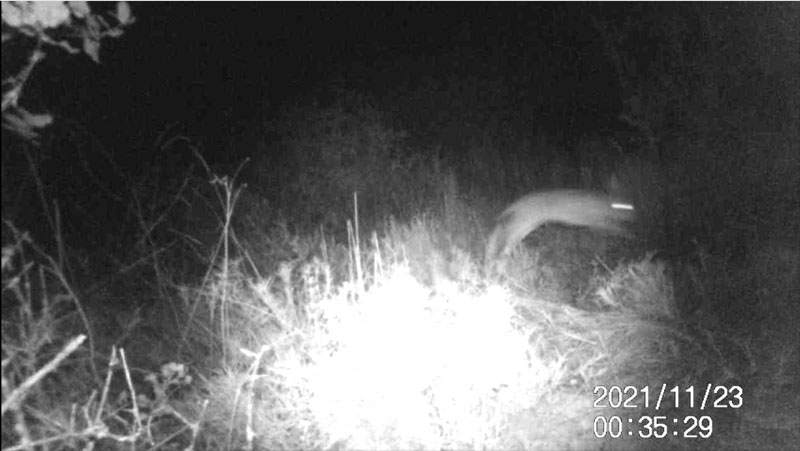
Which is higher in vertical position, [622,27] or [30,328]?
[622,27]

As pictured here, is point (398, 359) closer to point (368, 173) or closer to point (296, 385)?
point (296, 385)

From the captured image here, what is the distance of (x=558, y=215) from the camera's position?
8211mm

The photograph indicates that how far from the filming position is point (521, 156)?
10.7 meters

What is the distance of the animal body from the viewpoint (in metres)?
7.66

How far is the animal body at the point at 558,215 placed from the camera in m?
7.66

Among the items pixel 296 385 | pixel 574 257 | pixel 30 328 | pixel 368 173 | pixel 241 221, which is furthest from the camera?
pixel 368 173

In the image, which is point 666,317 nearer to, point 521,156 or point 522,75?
point 521,156

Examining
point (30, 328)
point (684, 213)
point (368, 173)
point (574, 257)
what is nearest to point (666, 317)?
point (574, 257)

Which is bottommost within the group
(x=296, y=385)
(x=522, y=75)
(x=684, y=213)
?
(x=296, y=385)

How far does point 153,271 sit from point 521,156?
16.2 ft

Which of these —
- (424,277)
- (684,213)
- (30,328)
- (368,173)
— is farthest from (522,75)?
(30,328)

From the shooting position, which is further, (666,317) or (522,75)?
(522,75)

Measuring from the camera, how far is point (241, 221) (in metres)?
8.62

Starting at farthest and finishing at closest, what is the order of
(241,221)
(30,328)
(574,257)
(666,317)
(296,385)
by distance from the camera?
(241,221) → (574,257) → (666,317) → (296,385) → (30,328)
